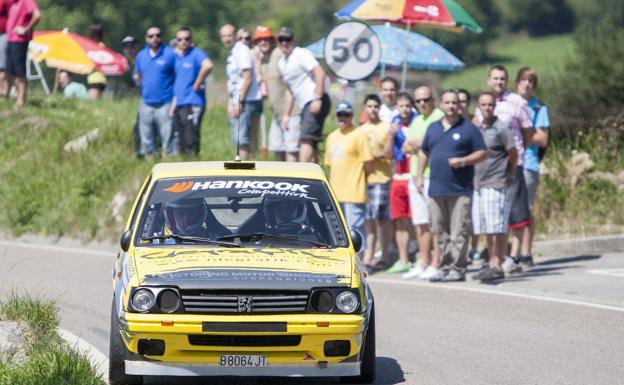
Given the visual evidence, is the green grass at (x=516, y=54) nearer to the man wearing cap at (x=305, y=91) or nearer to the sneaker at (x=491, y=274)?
the man wearing cap at (x=305, y=91)

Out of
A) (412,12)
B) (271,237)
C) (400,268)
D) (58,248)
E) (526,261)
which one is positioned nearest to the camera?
(271,237)

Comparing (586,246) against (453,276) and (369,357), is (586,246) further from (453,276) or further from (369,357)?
(369,357)

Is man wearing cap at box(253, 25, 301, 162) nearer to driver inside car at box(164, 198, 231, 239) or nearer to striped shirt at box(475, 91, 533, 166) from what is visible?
striped shirt at box(475, 91, 533, 166)

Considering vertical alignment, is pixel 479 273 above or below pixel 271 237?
below

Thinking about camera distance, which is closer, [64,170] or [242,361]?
[242,361]

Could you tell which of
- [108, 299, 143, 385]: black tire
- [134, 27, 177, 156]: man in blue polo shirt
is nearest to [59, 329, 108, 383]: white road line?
[108, 299, 143, 385]: black tire

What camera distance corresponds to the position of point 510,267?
1602 centimetres

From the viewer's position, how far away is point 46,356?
9.00 m

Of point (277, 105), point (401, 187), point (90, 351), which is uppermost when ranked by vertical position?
point (277, 105)

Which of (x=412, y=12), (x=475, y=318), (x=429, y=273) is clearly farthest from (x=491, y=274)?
(x=412, y=12)

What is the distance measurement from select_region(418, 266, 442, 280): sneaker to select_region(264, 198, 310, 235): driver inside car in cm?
537

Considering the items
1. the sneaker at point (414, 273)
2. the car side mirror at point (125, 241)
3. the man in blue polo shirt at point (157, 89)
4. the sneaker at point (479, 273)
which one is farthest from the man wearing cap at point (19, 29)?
the car side mirror at point (125, 241)

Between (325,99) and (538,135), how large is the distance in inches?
121

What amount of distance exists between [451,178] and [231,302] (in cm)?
657
